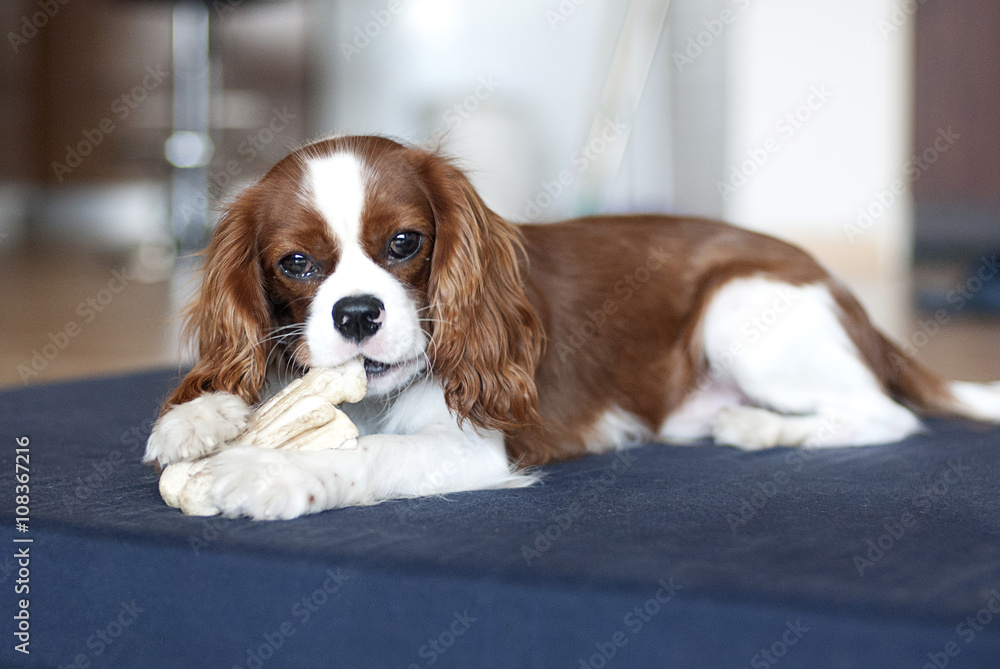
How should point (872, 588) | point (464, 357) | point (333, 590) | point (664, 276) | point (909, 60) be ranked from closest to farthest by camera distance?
1. point (872, 588)
2. point (333, 590)
3. point (464, 357)
4. point (664, 276)
5. point (909, 60)

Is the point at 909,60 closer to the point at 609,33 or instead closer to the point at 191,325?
the point at 609,33

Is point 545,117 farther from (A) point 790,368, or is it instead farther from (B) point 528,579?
(B) point 528,579

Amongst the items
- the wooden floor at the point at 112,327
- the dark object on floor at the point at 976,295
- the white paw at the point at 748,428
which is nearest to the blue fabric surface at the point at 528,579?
the white paw at the point at 748,428

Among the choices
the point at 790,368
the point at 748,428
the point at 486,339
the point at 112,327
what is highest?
the point at 486,339

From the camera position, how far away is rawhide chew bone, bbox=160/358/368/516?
159 centimetres

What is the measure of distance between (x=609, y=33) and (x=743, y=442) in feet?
21.3

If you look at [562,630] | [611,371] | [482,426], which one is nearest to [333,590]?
[562,630]

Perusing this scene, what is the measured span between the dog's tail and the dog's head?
3.43 ft

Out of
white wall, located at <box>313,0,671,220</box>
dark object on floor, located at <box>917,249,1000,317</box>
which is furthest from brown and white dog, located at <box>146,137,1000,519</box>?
white wall, located at <box>313,0,671,220</box>

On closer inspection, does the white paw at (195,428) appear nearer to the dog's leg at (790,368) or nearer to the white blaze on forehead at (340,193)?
the white blaze on forehead at (340,193)

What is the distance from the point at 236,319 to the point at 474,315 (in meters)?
0.44

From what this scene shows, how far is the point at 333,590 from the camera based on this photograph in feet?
4.50

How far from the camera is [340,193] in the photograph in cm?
183

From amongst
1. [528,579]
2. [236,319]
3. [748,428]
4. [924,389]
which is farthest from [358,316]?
[924,389]
